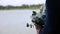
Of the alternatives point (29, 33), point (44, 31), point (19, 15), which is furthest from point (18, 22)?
point (44, 31)

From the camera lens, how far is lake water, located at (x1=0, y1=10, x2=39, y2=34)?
167cm

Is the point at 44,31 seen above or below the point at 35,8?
below

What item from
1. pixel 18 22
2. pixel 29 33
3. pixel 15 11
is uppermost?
pixel 15 11

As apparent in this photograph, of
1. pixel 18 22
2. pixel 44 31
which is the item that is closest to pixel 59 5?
pixel 44 31

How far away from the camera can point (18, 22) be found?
1.71m

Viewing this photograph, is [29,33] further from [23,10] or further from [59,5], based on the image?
[59,5]

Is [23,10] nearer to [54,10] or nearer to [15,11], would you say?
[15,11]

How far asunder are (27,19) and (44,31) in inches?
33.9

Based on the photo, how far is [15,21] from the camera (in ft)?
5.60

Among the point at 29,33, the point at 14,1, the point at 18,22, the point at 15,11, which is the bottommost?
the point at 29,33

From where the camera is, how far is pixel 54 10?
2.61 feet

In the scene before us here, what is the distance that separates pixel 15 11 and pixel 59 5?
3.08 feet

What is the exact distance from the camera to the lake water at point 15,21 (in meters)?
1.67

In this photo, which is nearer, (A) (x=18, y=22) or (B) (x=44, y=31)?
(B) (x=44, y=31)
